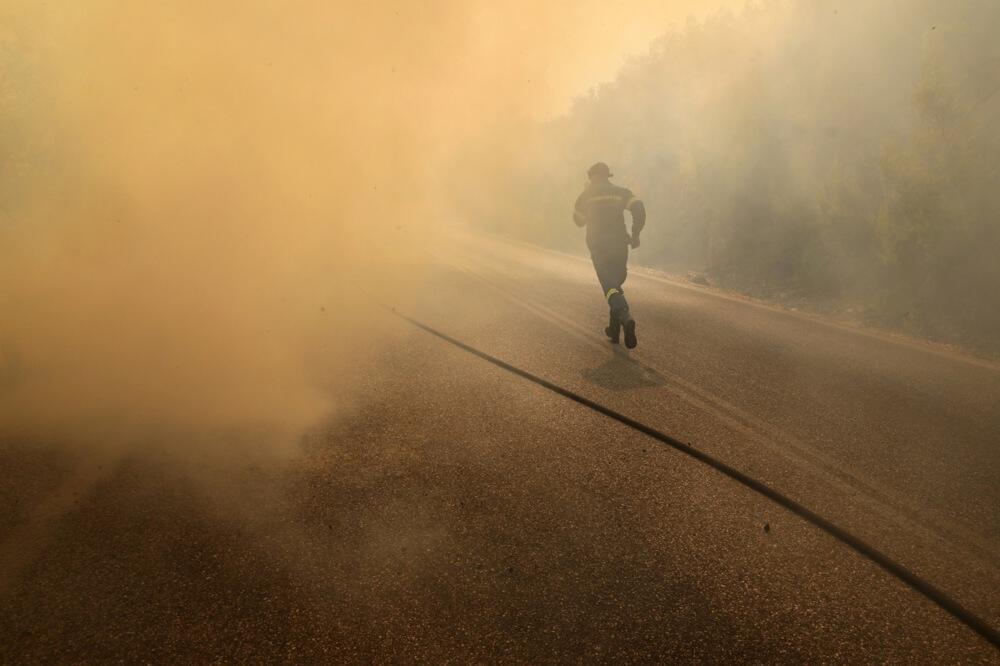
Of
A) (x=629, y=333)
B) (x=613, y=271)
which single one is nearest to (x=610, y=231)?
(x=613, y=271)

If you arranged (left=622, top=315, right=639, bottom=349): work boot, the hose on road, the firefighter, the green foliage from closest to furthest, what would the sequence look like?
the hose on road
(left=622, top=315, right=639, bottom=349): work boot
the firefighter
the green foliage

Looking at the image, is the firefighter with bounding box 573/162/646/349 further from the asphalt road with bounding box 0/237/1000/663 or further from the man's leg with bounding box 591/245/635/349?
the asphalt road with bounding box 0/237/1000/663

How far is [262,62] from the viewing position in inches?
493

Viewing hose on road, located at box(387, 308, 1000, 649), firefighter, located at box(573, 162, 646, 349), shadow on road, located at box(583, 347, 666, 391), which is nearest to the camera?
hose on road, located at box(387, 308, 1000, 649)

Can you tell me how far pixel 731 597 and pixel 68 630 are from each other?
8.21 ft

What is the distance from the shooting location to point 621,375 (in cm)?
551

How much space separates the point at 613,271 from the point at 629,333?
77cm

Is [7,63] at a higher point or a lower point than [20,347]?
higher

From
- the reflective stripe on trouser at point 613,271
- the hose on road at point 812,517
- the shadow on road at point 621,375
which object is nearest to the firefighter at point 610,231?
the reflective stripe on trouser at point 613,271

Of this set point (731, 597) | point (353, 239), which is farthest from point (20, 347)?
point (353, 239)

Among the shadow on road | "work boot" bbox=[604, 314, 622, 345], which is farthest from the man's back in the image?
the shadow on road

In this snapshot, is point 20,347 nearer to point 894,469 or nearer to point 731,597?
point 731,597

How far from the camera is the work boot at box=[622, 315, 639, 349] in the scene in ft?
20.6

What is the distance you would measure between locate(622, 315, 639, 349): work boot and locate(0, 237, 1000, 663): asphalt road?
1.02 m
